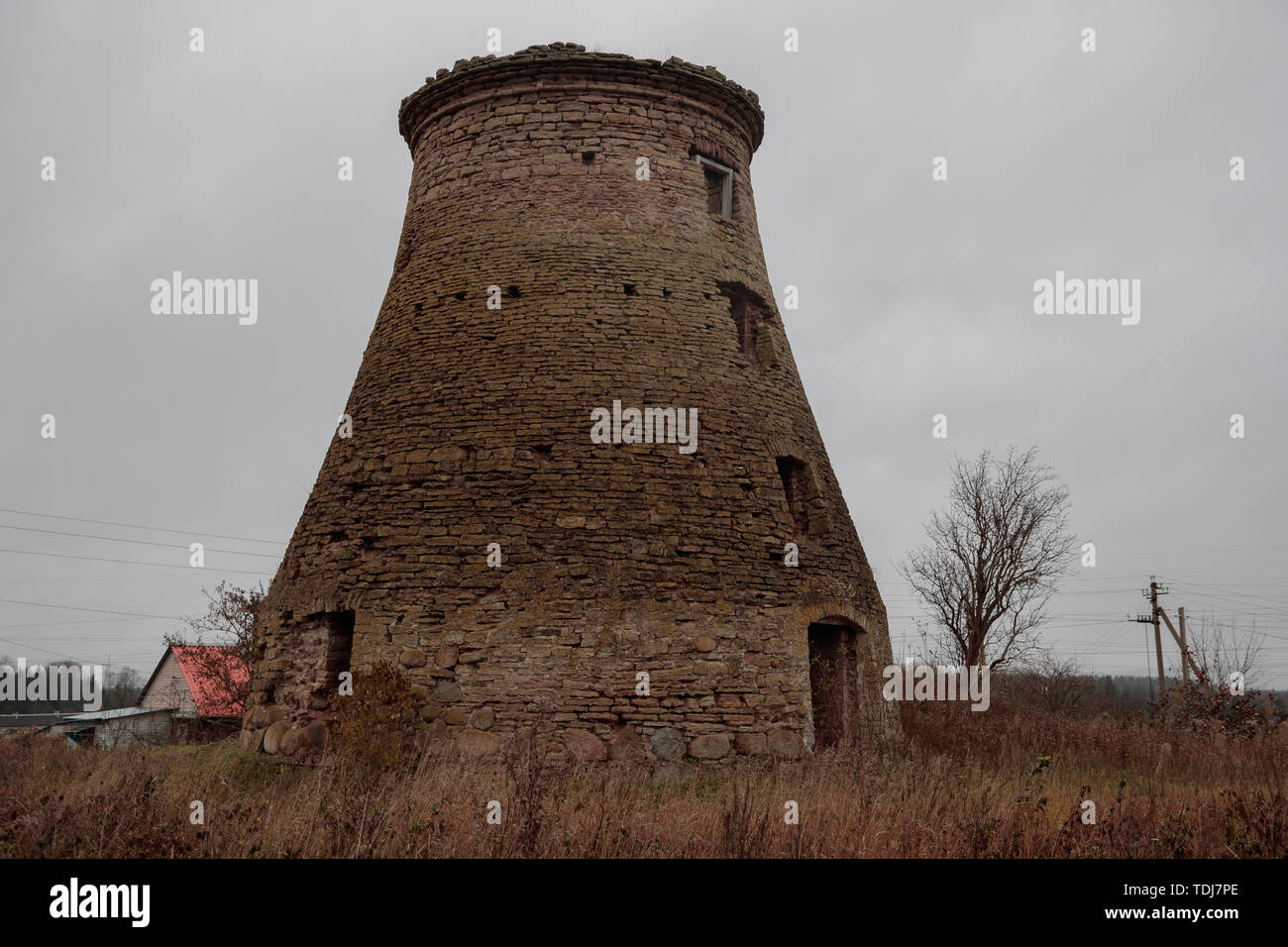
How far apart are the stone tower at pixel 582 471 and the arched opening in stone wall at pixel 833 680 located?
3 centimetres

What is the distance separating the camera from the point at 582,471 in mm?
10148

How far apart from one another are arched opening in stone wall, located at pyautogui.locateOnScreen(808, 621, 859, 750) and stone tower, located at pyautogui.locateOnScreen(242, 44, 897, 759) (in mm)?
33

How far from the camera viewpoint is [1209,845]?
20.0ft

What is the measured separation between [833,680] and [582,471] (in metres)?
4.04

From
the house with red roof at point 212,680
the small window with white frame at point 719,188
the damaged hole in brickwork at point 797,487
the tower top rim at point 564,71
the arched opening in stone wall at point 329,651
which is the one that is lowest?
the house with red roof at point 212,680

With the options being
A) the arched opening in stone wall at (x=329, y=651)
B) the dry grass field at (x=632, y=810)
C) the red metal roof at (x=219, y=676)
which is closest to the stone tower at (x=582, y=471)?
the arched opening in stone wall at (x=329, y=651)

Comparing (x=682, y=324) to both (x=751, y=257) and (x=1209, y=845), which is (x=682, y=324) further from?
(x=1209, y=845)

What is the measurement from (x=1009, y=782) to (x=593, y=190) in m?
8.21

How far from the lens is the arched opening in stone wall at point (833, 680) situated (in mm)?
10859

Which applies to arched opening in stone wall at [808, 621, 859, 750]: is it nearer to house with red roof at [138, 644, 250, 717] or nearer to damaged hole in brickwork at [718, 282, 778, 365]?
damaged hole in brickwork at [718, 282, 778, 365]

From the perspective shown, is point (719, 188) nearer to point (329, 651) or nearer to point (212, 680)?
point (329, 651)

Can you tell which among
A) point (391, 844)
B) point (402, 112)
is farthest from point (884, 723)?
point (402, 112)

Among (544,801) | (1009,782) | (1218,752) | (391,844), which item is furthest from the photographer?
(1218,752)

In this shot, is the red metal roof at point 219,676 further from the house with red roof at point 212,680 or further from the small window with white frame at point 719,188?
the small window with white frame at point 719,188
